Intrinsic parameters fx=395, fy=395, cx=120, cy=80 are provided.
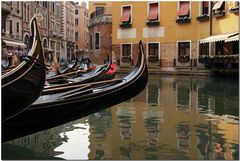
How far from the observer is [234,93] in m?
7.05

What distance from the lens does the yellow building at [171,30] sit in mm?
12359

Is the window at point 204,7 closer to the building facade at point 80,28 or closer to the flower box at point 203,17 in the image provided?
the flower box at point 203,17

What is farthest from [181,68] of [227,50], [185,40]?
[227,50]

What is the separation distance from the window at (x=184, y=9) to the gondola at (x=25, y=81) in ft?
37.8

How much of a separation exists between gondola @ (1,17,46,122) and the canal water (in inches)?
19.7

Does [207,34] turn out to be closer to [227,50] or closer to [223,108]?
[227,50]

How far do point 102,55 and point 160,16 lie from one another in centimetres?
369

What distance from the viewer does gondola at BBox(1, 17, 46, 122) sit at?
7.87ft

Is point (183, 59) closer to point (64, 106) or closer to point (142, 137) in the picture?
point (142, 137)

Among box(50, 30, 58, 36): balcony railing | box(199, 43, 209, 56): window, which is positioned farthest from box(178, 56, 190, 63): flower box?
box(50, 30, 58, 36): balcony railing

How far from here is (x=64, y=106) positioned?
9.50ft

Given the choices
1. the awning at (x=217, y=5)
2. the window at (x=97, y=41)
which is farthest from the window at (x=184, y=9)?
the window at (x=97, y=41)

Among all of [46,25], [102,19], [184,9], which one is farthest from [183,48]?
[46,25]

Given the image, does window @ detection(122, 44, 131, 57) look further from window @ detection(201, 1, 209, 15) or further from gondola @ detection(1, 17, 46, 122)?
gondola @ detection(1, 17, 46, 122)
